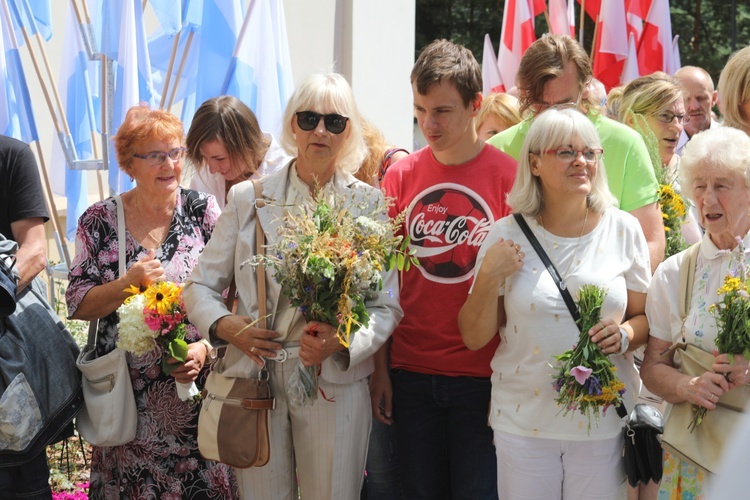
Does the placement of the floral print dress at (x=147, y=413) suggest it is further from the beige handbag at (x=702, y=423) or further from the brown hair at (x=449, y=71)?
the beige handbag at (x=702, y=423)

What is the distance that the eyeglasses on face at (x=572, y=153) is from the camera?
3424mm

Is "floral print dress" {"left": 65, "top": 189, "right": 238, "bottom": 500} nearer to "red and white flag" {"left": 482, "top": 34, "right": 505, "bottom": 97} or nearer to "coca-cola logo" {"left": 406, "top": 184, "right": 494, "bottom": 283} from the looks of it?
"coca-cola logo" {"left": 406, "top": 184, "right": 494, "bottom": 283}

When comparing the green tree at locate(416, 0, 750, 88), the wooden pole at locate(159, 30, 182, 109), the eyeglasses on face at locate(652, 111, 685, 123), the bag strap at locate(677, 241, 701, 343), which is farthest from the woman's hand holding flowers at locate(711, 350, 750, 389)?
the green tree at locate(416, 0, 750, 88)

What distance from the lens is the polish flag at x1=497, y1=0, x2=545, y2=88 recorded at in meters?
9.51

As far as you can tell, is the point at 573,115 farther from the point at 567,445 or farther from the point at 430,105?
the point at 567,445

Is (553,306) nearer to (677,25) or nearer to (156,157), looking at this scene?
(156,157)

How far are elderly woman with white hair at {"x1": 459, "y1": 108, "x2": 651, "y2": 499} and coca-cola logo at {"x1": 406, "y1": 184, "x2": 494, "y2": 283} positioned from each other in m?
0.17

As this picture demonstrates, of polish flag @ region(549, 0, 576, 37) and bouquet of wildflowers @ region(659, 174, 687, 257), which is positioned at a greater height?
polish flag @ region(549, 0, 576, 37)

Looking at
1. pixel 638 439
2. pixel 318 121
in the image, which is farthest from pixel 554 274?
pixel 318 121

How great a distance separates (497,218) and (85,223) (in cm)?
169

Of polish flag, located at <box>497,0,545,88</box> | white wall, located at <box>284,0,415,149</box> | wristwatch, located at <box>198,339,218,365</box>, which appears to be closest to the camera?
wristwatch, located at <box>198,339,218,365</box>

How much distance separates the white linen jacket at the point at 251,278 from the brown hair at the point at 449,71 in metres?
0.50

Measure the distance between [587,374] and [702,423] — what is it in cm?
40

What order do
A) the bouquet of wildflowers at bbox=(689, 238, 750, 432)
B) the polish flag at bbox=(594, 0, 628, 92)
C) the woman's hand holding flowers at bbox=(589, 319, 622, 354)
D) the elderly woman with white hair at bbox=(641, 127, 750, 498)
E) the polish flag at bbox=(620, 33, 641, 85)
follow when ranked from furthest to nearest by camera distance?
the polish flag at bbox=(620, 33, 641, 85) → the polish flag at bbox=(594, 0, 628, 92) → the woman's hand holding flowers at bbox=(589, 319, 622, 354) → the elderly woman with white hair at bbox=(641, 127, 750, 498) → the bouquet of wildflowers at bbox=(689, 238, 750, 432)
